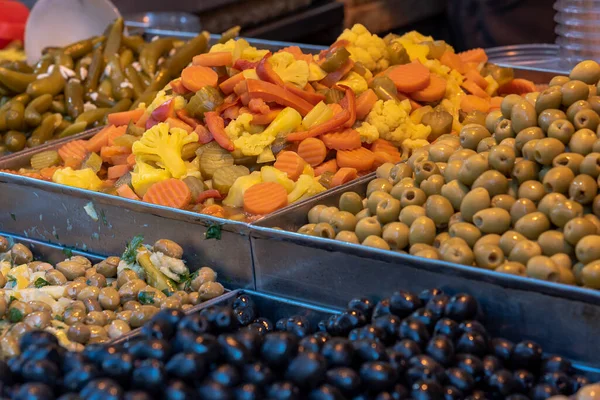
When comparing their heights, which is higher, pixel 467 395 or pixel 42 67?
pixel 42 67

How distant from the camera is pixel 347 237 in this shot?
6.77 ft

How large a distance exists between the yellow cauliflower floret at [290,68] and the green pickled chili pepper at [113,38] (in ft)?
4.16

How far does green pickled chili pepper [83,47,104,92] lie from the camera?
3.61 meters

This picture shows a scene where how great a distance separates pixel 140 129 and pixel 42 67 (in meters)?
1.08

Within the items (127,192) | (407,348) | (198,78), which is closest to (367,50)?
(198,78)

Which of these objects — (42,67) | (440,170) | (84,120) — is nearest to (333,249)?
(440,170)

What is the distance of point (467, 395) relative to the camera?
152cm

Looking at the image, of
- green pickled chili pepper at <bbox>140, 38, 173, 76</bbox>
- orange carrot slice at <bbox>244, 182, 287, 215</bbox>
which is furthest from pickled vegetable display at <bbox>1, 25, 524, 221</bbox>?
green pickled chili pepper at <bbox>140, 38, 173, 76</bbox>

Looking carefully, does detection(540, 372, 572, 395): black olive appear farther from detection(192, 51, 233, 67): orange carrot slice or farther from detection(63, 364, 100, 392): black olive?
detection(192, 51, 233, 67): orange carrot slice

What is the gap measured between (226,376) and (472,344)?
486mm

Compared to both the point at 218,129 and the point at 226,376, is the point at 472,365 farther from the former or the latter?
the point at 218,129

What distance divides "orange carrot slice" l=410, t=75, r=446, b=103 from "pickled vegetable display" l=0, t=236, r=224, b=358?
1086 mm

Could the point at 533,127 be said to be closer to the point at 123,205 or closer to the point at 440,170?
the point at 440,170

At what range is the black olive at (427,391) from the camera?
146 centimetres
